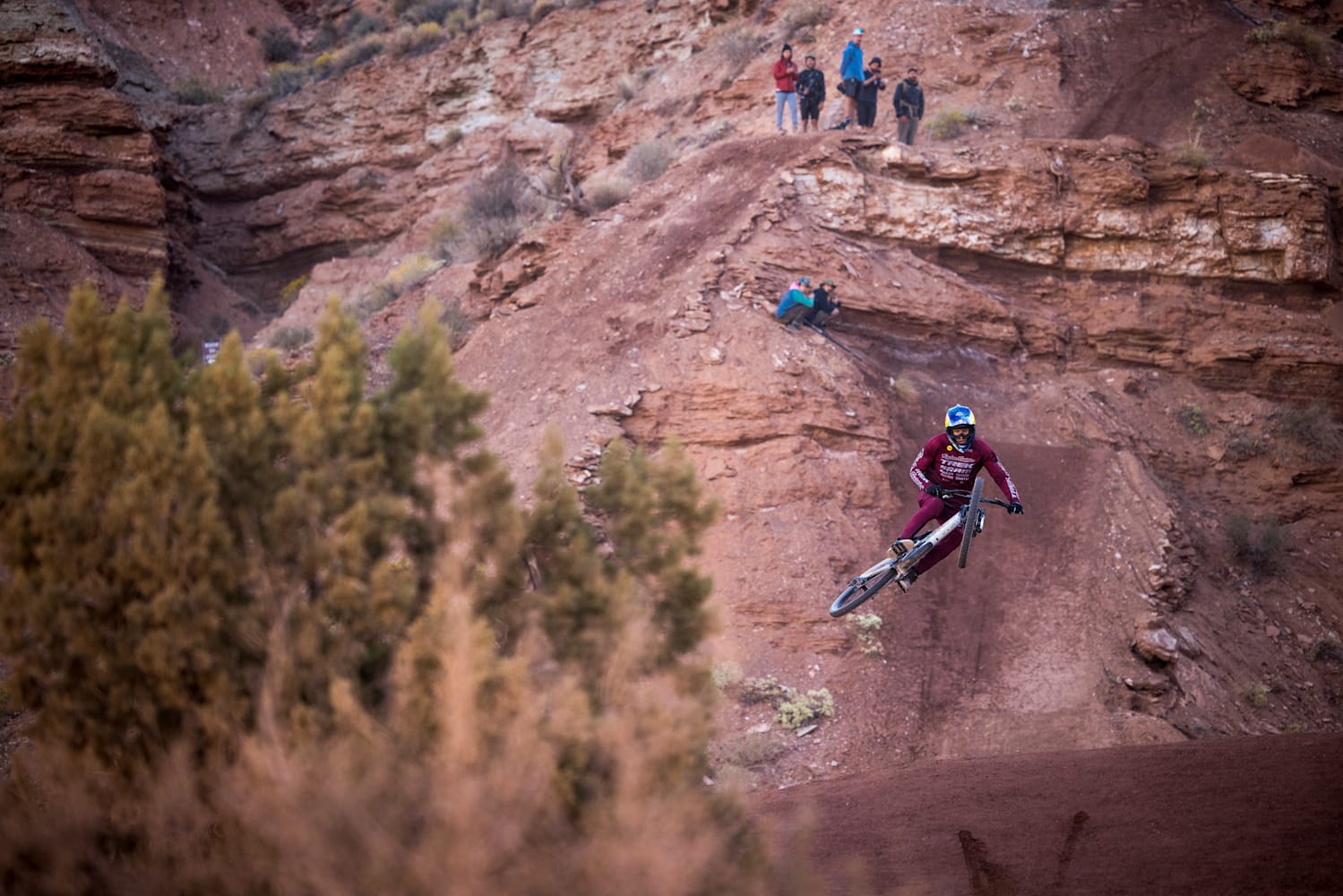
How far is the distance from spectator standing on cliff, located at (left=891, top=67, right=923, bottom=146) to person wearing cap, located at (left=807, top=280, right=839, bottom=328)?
6207 mm

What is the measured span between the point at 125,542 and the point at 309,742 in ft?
5.67

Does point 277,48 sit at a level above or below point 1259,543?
above

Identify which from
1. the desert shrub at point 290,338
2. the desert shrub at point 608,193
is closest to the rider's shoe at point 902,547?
the desert shrub at point 608,193

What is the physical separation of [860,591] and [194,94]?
115 ft

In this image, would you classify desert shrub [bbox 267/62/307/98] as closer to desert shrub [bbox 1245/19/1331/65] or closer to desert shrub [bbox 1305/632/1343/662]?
desert shrub [bbox 1245/19/1331/65]

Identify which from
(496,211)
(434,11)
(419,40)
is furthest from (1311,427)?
(434,11)

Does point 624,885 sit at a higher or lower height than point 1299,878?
higher

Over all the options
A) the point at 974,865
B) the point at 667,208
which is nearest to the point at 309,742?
the point at 974,865

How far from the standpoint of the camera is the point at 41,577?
613cm

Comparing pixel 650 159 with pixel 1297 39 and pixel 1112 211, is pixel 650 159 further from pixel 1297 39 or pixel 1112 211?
pixel 1297 39

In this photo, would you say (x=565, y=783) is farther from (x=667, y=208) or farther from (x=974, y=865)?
(x=667, y=208)

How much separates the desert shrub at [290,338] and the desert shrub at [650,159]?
899 cm

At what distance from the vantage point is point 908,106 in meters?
23.3

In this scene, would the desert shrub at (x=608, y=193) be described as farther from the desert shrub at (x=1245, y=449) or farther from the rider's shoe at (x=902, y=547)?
the desert shrub at (x=1245, y=449)
